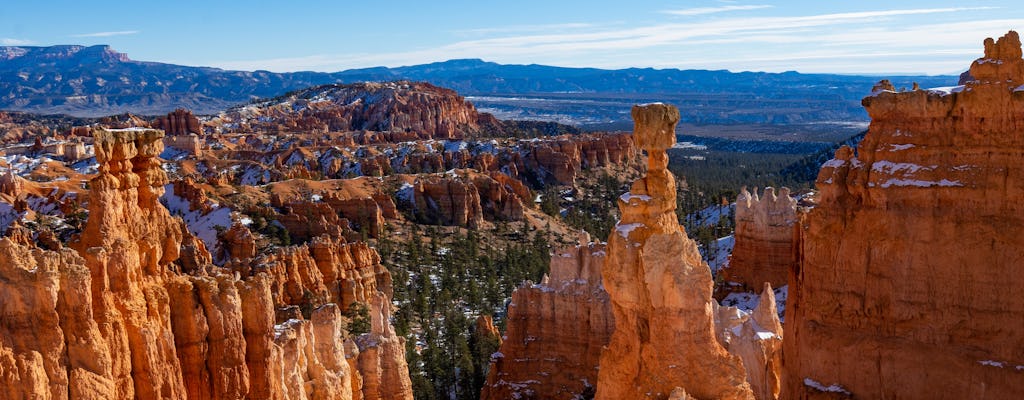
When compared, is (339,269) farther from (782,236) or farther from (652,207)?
(652,207)

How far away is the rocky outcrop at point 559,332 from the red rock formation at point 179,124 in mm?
102392

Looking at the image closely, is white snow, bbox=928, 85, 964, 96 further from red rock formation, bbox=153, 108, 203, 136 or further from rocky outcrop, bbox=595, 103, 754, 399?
red rock formation, bbox=153, 108, 203, 136

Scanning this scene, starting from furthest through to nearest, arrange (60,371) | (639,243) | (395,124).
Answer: (395,124) < (639,243) < (60,371)

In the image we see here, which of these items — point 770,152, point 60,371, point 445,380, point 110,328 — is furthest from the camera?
point 770,152

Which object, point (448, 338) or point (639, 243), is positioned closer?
point (639, 243)

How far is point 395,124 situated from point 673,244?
136 m

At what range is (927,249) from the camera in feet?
45.1

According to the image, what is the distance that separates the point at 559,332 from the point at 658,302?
1514 cm

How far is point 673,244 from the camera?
11.8m

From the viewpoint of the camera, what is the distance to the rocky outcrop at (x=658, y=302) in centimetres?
1187

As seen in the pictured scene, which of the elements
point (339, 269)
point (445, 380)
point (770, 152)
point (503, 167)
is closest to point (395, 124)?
point (503, 167)

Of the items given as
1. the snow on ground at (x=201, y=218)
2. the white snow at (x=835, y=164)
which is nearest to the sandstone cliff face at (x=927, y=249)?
the white snow at (x=835, y=164)

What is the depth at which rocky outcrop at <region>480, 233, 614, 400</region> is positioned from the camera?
86.2 feet

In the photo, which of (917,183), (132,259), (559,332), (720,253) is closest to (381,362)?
(559,332)
